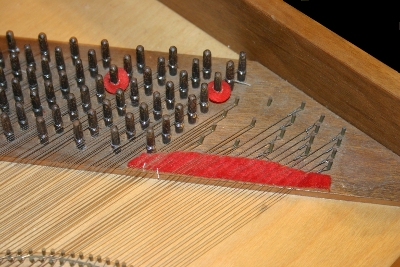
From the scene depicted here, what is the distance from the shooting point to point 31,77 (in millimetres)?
1982

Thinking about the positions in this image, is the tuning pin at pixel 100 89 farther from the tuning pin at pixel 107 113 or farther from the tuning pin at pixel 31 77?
the tuning pin at pixel 31 77

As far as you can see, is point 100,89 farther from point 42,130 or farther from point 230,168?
point 230,168

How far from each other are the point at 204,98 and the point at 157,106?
5.7 inches

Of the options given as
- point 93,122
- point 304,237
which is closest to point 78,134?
point 93,122

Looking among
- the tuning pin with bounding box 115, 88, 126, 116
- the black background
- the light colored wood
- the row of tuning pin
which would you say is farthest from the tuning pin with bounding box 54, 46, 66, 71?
the black background

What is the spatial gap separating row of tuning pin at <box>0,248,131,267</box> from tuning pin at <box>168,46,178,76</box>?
635 mm

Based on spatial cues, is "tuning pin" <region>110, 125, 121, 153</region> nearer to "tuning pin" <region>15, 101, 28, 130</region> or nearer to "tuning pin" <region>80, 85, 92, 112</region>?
"tuning pin" <region>80, 85, 92, 112</region>

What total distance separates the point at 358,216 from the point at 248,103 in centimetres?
47

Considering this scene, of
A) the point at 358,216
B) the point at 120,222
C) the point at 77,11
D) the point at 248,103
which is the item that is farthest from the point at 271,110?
the point at 77,11

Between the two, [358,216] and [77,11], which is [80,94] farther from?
[358,216]

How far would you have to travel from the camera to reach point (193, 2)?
217 cm

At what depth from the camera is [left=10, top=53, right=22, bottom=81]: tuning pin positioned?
2004 millimetres

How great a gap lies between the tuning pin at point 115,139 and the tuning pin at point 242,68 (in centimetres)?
43

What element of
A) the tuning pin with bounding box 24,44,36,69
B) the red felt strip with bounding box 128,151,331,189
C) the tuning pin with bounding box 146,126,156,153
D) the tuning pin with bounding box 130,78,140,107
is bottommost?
the red felt strip with bounding box 128,151,331,189
